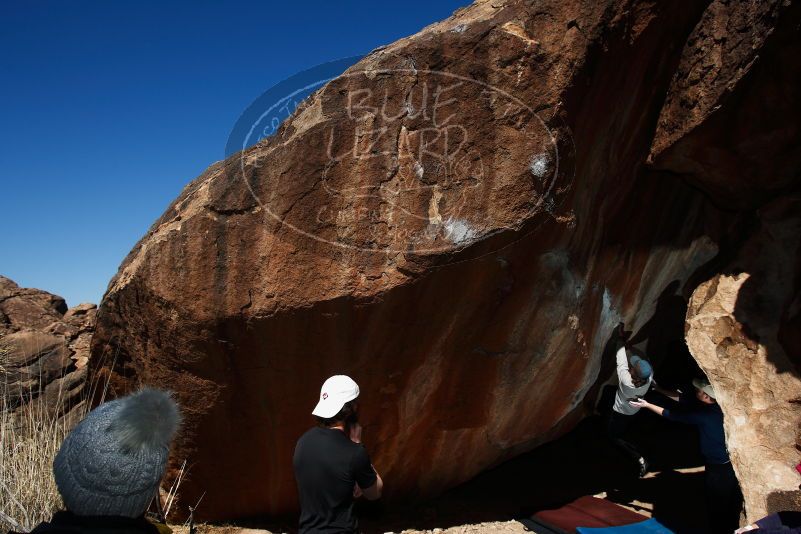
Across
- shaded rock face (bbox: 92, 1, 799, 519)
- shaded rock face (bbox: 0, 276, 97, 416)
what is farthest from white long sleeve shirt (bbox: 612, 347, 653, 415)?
shaded rock face (bbox: 0, 276, 97, 416)

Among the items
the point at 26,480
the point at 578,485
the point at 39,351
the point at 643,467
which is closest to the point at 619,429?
the point at 643,467

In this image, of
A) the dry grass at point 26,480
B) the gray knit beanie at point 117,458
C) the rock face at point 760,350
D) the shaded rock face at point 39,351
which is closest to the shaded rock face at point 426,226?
the rock face at point 760,350

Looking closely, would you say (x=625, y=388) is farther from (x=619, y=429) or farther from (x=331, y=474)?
(x=331, y=474)

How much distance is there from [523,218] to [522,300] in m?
0.52

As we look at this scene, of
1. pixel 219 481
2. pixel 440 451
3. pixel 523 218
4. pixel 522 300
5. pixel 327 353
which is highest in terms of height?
pixel 523 218

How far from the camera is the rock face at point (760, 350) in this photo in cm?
291

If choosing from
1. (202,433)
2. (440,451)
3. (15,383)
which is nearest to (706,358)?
(440,451)

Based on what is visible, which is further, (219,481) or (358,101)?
(219,481)

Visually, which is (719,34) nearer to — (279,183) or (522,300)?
(522,300)

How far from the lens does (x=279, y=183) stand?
284 cm

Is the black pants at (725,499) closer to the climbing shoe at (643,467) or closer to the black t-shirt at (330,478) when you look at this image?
the climbing shoe at (643,467)

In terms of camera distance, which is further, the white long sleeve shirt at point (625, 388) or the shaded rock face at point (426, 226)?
the white long sleeve shirt at point (625, 388)

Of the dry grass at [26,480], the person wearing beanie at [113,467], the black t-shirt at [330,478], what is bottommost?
the dry grass at [26,480]

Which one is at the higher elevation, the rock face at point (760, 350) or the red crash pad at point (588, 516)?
the rock face at point (760, 350)
